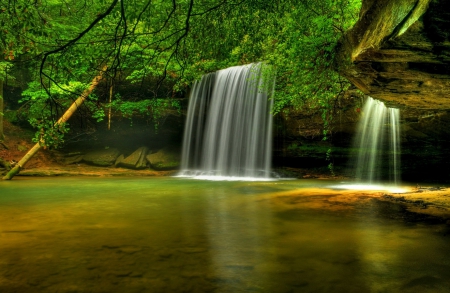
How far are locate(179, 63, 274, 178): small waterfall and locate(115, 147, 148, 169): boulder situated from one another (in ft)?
7.37

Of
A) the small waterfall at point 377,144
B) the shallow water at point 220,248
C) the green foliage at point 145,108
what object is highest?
the green foliage at point 145,108

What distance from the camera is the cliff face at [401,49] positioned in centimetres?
400

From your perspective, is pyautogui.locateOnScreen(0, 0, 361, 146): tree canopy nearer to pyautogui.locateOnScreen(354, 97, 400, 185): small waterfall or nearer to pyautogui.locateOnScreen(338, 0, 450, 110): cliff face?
pyautogui.locateOnScreen(338, 0, 450, 110): cliff face

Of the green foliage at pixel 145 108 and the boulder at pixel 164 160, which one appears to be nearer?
the green foliage at pixel 145 108

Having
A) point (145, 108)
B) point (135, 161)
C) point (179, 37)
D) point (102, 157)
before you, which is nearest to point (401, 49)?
point (179, 37)

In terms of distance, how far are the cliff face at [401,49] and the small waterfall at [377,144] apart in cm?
694

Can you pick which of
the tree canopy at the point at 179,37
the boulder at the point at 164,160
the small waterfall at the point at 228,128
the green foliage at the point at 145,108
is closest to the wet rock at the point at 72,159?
the green foliage at the point at 145,108

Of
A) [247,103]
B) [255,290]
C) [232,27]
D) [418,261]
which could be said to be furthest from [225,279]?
[247,103]

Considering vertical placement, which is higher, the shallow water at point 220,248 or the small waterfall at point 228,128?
the small waterfall at point 228,128

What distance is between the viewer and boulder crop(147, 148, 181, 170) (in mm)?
19672

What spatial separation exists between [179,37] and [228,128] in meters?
12.8

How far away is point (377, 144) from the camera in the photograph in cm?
1537

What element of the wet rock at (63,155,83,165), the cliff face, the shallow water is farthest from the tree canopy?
the wet rock at (63,155,83,165)

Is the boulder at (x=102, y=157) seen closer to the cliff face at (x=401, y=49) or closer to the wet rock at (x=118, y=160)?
the wet rock at (x=118, y=160)
